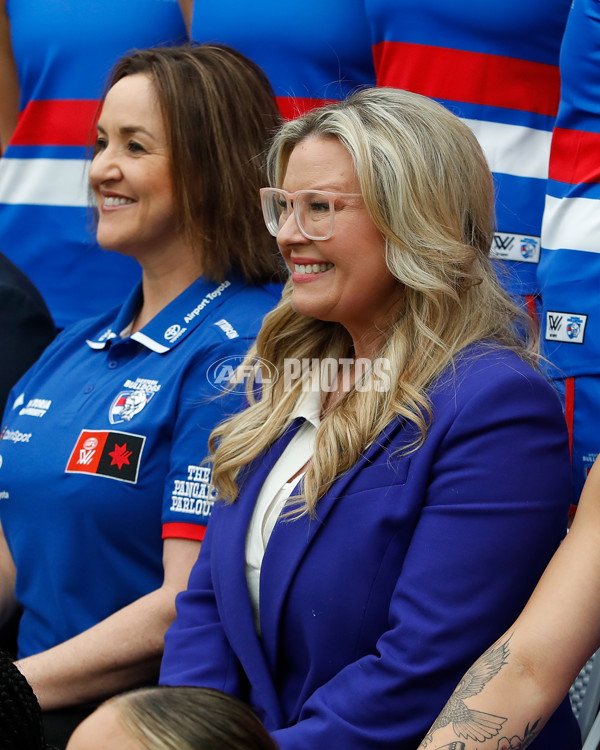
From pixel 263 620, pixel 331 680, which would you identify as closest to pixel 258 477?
pixel 263 620

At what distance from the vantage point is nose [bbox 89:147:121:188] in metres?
2.84

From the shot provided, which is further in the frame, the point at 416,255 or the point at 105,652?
the point at 105,652

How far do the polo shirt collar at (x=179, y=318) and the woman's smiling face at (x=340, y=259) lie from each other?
21.8 inches

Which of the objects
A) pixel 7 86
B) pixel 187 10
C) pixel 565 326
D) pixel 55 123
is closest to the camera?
pixel 565 326

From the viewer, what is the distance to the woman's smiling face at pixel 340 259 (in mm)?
2113

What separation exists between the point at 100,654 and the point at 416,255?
1.13 m

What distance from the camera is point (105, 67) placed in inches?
138

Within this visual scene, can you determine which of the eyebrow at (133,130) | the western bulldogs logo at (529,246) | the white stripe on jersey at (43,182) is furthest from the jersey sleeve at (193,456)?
the white stripe on jersey at (43,182)

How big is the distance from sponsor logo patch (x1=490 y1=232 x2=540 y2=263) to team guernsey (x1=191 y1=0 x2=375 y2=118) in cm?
69

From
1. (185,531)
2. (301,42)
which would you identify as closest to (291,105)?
(301,42)

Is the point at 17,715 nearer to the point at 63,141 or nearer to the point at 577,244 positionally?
the point at 577,244

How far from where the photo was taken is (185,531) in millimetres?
2430

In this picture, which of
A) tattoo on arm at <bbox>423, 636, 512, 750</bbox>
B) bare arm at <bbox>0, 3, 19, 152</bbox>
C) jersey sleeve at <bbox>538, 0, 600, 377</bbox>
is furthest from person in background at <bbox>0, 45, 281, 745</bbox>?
bare arm at <bbox>0, 3, 19, 152</bbox>

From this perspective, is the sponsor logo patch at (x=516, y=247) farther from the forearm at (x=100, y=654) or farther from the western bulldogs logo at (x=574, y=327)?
the forearm at (x=100, y=654)
